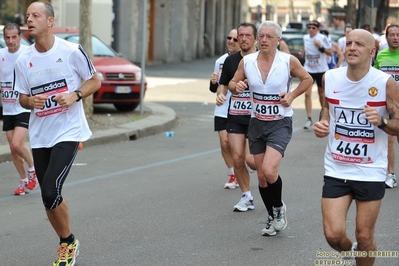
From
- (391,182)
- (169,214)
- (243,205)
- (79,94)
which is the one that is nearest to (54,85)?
(79,94)

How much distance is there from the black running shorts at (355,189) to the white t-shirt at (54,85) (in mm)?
2086

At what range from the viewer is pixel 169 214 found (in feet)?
29.5

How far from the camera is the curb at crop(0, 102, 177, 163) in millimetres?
14669

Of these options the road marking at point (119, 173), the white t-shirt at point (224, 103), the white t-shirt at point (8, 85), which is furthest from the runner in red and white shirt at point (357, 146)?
the white t-shirt at point (8, 85)

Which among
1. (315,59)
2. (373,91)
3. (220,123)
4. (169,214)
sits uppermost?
(373,91)

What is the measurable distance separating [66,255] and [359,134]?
2409 millimetres

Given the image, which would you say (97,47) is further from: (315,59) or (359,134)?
(359,134)

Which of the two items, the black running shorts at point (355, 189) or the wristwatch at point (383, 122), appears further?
the black running shorts at point (355, 189)

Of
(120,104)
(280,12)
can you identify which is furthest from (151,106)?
(280,12)

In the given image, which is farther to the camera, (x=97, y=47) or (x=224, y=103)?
(x=97, y=47)

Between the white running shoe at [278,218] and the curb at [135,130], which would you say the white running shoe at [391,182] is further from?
the curb at [135,130]

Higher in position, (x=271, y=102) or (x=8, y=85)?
(x=271, y=102)

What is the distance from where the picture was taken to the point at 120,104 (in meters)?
19.3

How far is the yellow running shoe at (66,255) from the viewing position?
669cm
